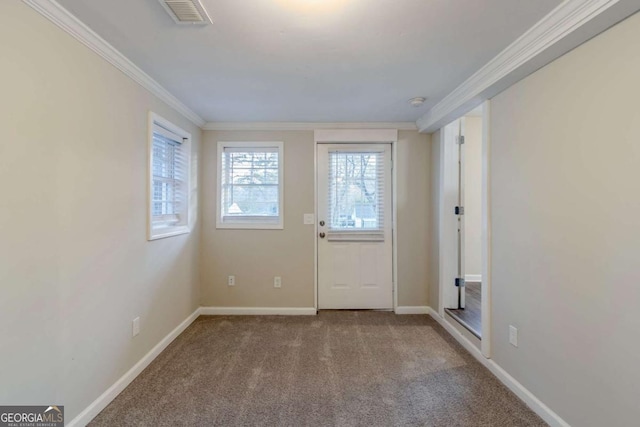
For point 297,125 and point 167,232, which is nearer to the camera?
point 167,232

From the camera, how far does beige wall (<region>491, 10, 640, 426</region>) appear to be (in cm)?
131

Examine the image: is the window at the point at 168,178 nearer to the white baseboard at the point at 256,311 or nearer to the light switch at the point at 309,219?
the white baseboard at the point at 256,311

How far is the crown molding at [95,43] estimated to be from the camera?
1394 millimetres

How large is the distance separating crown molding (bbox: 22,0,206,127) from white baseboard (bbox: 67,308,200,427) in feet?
6.99

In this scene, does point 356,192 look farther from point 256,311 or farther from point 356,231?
point 256,311

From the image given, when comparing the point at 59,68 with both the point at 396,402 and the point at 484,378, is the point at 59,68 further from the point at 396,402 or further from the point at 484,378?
the point at 484,378

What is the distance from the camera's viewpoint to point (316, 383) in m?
2.07

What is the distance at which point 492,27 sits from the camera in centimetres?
159

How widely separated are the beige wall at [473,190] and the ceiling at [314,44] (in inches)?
84.1

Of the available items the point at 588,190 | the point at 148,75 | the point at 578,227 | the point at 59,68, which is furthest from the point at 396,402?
the point at 148,75

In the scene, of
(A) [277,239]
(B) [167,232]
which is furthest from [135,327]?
(A) [277,239]

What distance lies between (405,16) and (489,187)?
145 centimetres

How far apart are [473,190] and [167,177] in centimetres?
413

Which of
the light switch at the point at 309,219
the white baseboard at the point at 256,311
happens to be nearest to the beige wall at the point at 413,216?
the light switch at the point at 309,219
